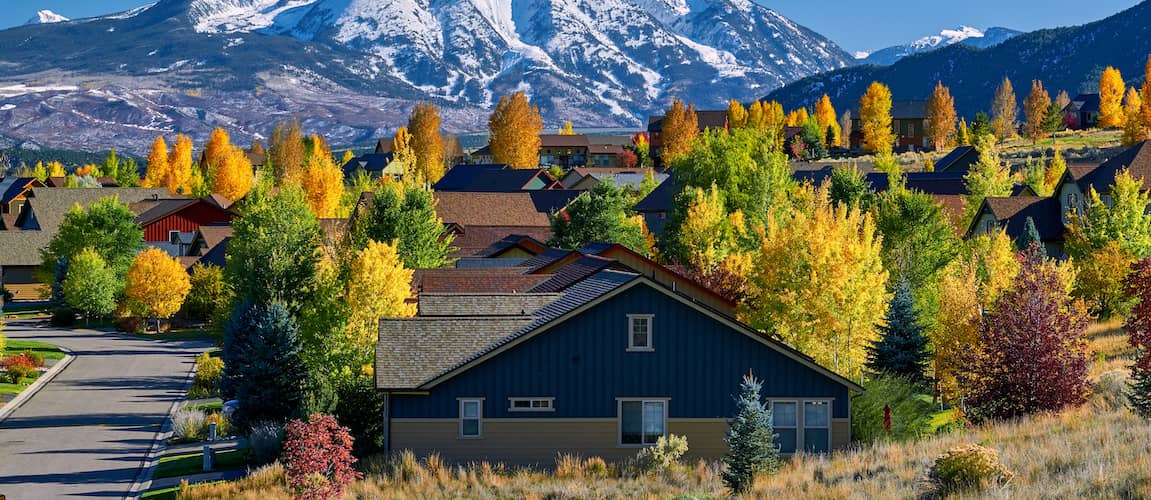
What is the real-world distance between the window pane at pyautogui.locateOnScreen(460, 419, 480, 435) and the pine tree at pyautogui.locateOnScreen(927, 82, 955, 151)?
471 feet

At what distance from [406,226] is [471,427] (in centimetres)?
3172

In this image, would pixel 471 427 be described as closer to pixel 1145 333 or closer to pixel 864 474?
pixel 864 474

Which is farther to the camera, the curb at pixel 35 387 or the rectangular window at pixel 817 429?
the curb at pixel 35 387

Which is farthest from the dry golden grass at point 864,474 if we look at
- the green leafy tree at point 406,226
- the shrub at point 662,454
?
the green leafy tree at point 406,226

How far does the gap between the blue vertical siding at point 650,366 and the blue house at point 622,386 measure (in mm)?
28

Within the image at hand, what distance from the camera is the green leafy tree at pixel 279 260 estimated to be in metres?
51.8

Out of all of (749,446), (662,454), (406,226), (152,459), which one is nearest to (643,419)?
(662,454)

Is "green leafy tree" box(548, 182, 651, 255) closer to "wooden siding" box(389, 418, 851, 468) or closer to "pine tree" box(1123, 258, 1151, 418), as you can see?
"wooden siding" box(389, 418, 851, 468)

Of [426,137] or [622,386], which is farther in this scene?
[426,137]

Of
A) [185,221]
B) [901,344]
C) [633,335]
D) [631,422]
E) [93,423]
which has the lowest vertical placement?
[93,423]

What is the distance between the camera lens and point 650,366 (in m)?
36.8

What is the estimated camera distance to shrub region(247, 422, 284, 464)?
40375 mm

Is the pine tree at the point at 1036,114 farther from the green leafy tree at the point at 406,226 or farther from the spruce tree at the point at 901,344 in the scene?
the spruce tree at the point at 901,344

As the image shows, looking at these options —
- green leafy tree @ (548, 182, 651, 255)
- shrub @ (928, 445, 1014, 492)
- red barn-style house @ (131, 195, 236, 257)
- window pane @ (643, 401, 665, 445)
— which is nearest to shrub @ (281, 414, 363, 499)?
window pane @ (643, 401, 665, 445)
